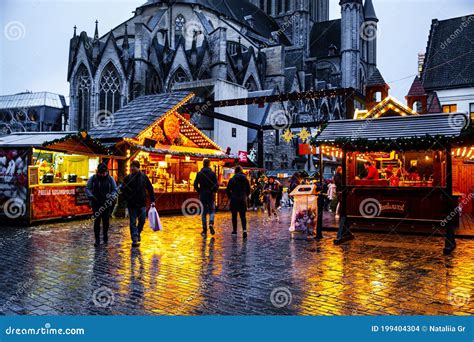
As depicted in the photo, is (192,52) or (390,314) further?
(192,52)

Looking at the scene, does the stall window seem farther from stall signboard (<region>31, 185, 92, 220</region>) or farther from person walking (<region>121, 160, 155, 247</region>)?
stall signboard (<region>31, 185, 92, 220</region>)

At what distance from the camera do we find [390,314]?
4.78 m

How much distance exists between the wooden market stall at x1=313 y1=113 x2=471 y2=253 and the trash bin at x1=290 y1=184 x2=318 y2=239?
2.92 feet

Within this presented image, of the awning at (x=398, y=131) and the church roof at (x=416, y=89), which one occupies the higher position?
the church roof at (x=416, y=89)

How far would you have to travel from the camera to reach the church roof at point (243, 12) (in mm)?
56156

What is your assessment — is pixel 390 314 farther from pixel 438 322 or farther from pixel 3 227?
pixel 3 227

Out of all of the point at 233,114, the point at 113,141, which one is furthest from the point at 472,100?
the point at 113,141

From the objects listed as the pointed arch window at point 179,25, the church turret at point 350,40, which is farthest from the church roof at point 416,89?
the church turret at point 350,40

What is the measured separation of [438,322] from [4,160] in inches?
523

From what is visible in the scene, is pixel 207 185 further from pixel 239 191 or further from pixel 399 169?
pixel 399 169

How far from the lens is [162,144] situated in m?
19.1

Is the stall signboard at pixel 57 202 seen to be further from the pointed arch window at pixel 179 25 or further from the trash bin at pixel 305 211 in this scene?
the pointed arch window at pixel 179 25

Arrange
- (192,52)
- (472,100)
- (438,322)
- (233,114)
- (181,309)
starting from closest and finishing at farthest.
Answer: (438,322)
(181,309)
(472,100)
(233,114)
(192,52)

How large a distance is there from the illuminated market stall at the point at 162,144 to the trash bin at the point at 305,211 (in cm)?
759
